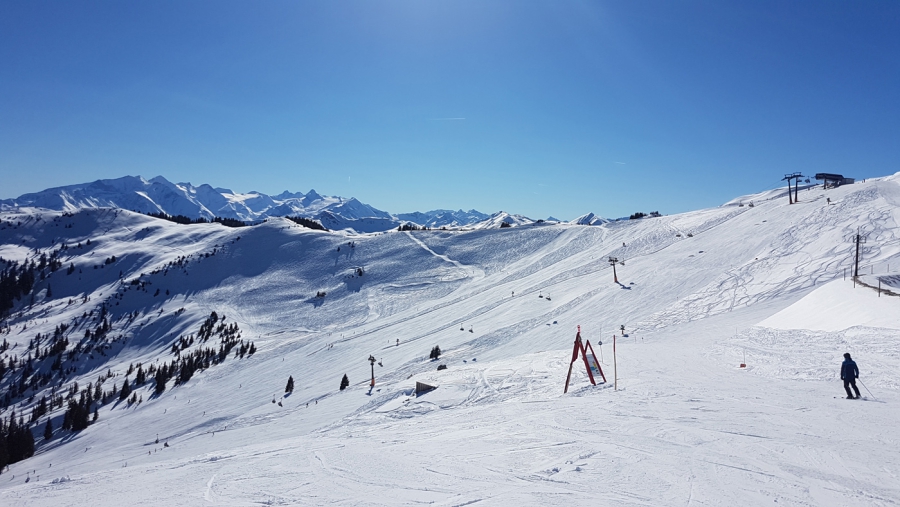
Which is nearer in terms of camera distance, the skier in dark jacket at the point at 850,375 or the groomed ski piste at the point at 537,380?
the groomed ski piste at the point at 537,380

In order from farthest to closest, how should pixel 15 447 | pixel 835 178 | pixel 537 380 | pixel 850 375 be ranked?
1. pixel 835 178
2. pixel 15 447
3. pixel 537 380
4. pixel 850 375

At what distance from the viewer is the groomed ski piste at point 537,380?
29.1 ft

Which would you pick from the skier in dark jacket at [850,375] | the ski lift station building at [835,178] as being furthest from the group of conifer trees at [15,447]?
the ski lift station building at [835,178]

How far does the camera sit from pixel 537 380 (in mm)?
19359

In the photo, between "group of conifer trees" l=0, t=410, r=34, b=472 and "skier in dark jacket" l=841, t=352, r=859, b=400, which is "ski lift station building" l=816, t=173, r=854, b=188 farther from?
"group of conifer trees" l=0, t=410, r=34, b=472

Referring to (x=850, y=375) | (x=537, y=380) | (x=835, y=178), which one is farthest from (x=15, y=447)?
(x=835, y=178)

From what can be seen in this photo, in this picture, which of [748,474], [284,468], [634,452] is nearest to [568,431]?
[634,452]

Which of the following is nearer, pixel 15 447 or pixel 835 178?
pixel 15 447

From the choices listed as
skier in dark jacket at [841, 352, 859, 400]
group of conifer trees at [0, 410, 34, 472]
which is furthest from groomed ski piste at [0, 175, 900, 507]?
group of conifer trees at [0, 410, 34, 472]

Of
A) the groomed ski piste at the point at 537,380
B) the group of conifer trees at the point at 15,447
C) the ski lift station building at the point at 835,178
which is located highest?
the ski lift station building at the point at 835,178

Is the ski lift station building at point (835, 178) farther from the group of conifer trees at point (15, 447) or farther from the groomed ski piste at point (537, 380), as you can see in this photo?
the group of conifer trees at point (15, 447)

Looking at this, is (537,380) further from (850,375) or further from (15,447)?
(15,447)

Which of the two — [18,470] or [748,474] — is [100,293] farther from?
[748,474]

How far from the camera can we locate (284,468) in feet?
35.3
